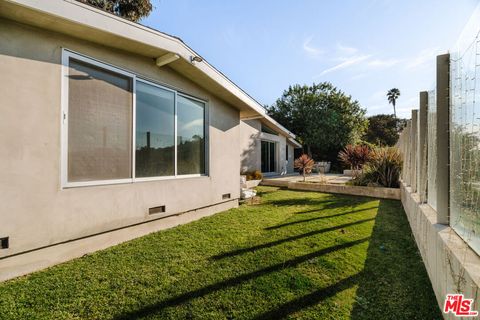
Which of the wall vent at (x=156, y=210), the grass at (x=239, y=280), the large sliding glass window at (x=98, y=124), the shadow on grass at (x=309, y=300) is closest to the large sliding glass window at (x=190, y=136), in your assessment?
the wall vent at (x=156, y=210)

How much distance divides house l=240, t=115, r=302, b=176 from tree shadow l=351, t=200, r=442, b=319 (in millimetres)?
9511

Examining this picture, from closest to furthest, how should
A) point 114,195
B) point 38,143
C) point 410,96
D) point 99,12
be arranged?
point 38,143 < point 99,12 < point 114,195 < point 410,96

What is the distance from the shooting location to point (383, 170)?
965 centimetres

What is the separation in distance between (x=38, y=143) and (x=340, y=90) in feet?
90.8

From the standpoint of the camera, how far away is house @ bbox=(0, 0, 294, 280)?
2.93 meters

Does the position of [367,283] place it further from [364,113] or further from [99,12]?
[364,113]

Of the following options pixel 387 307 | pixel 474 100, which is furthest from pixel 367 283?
pixel 474 100

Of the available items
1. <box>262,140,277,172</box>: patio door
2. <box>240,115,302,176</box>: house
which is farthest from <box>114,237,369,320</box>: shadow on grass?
<box>262,140,277,172</box>: patio door

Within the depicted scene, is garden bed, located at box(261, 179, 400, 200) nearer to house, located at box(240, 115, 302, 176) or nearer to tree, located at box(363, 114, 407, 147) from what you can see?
house, located at box(240, 115, 302, 176)

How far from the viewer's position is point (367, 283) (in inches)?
116

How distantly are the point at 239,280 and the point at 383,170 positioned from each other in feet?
30.4

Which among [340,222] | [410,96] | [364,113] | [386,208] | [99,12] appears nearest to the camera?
[99,12]

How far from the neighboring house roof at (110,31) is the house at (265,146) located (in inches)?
277

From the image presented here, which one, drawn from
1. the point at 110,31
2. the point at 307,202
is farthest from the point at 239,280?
the point at 307,202
